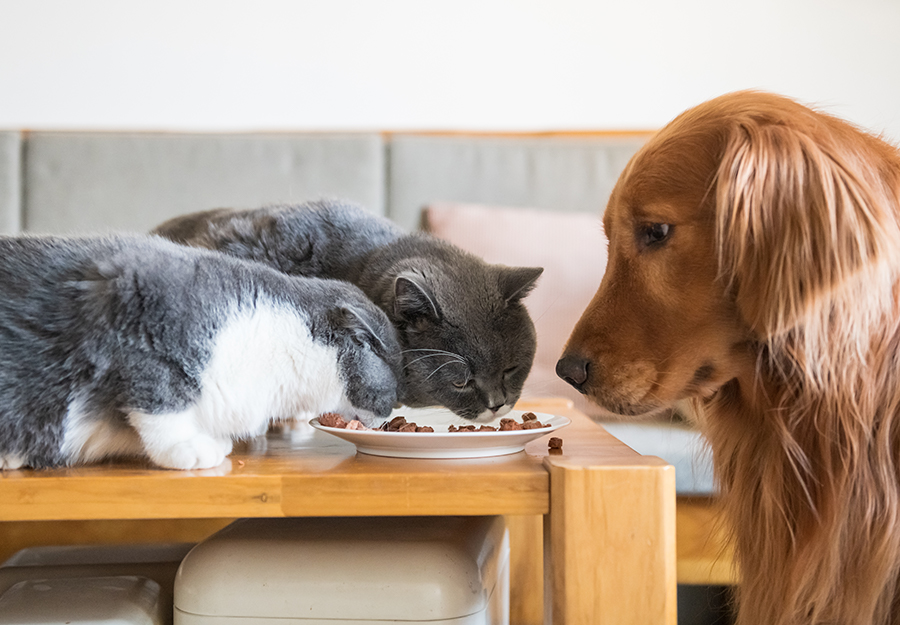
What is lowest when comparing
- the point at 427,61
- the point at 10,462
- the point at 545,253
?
the point at 10,462

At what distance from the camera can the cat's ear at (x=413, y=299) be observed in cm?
111

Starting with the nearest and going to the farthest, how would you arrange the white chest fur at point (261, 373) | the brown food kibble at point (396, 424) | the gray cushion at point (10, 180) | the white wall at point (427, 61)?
the white chest fur at point (261, 373)
the brown food kibble at point (396, 424)
the gray cushion at point (10, 180)
the white wall at point (427, 61)

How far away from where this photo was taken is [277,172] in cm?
208

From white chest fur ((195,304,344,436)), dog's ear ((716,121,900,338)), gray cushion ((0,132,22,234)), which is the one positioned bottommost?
white chest fur ((195,304,344,436))

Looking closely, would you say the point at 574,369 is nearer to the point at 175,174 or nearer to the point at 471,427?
the point at 471,427

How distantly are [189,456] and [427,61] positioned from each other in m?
1.92

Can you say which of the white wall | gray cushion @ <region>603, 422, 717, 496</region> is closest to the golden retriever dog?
gray cushion @ <region>603, 422, 717, 496</region>

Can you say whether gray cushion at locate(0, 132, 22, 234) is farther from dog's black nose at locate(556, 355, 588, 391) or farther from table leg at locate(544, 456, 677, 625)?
table leg at locate(544, 456, 677, 625)

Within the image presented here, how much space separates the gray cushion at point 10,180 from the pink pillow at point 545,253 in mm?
1125

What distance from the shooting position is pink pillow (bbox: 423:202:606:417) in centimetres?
180

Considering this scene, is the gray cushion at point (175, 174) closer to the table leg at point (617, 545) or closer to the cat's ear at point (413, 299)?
the cat's ear at point (413, 299)

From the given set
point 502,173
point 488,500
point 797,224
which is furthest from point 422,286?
point 502,173

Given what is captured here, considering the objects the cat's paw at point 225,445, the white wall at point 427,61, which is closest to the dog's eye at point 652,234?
the cat's paw at point 225,445

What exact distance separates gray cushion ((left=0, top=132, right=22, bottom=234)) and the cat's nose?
1.72 m
